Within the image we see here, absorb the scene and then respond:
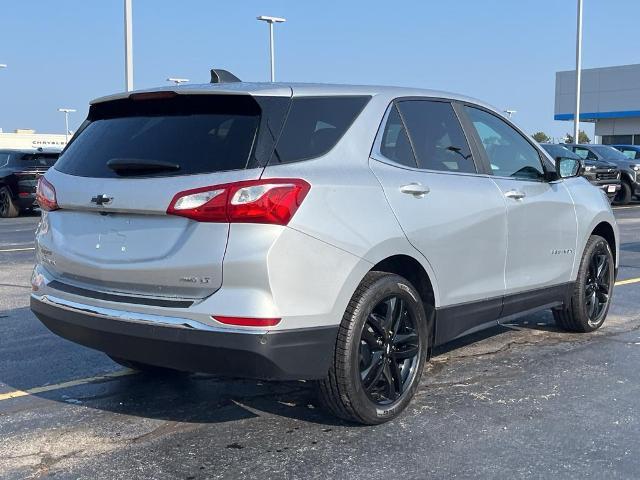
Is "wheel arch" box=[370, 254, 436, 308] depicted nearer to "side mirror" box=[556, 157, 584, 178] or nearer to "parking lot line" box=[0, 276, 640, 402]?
"side mirror" box=[556, 157, 584, 178]

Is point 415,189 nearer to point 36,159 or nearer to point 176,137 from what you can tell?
point 176,137

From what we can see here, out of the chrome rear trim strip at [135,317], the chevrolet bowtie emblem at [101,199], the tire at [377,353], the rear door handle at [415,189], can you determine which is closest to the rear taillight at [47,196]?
the chevrolet bowtie emblem at [101,199]

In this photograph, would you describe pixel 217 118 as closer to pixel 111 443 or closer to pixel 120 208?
pixel 120 208

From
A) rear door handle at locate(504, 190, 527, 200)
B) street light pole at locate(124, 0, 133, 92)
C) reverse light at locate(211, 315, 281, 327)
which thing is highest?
street light pole at locate(124, 0, 133, 92)

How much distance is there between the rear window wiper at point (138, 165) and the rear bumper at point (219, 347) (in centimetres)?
72

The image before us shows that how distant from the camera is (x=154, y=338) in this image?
360 cm

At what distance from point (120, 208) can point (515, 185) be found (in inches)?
106

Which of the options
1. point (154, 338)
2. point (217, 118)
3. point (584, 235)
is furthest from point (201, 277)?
point (584, 235)

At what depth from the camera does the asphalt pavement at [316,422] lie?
11.8 ft

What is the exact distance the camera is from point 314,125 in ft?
12.9

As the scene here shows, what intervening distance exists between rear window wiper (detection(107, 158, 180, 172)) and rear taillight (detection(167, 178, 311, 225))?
0.23 metres

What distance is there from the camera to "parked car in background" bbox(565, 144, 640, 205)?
2262cm

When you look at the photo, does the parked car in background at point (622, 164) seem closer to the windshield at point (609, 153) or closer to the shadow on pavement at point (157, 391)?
the windshield at point (609, 153)

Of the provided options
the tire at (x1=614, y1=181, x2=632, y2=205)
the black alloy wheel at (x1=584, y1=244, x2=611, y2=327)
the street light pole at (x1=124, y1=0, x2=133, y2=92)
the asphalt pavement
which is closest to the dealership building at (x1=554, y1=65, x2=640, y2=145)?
the tire at (x1=614, y1=181, x2=632, y2=205)
